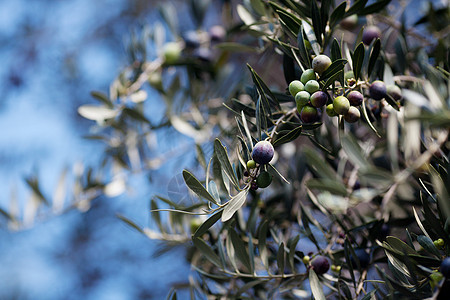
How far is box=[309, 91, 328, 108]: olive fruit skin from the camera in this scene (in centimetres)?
41

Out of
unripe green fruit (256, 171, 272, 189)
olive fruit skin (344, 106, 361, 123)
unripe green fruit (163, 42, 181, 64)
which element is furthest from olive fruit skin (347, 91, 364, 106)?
unripe green fruit (163, 42, 181, 64)

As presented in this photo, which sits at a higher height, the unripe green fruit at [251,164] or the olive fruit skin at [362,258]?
the unripe green fruit at [251,164]

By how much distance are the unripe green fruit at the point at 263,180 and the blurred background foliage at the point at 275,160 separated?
0.05 feet

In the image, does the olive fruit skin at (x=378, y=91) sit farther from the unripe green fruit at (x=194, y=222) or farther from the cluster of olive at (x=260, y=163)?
the unripe green fruit at (x=194, y=222)

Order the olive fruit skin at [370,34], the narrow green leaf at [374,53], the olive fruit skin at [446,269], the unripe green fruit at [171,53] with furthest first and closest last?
the unripe green fruit at [171,53] → the olive fruit skin at [370,34] → the narrow green leaf at [374,53] → the olive fruit skin at [446,269]

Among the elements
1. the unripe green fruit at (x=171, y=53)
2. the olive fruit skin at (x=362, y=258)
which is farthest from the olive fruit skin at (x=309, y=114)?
the unripe green fruit at (x=171, y=53)

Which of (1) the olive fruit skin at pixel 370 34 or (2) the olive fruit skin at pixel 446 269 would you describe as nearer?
(2) the olive fruit skin at pixel 446 269

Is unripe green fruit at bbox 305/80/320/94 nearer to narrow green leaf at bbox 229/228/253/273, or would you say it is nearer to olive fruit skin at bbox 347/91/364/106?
olive fruit skin at bbox 347/91/364/106

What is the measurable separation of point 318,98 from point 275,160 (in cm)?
29

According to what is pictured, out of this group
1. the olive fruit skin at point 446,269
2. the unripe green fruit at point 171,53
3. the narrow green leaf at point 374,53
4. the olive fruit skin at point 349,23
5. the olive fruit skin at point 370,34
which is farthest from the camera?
the unripe green fruit at point 171,53

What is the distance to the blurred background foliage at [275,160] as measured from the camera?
1.37ft

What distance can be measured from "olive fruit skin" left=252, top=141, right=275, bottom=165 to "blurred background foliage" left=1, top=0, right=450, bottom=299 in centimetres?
2

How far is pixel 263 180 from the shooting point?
0.42 metres

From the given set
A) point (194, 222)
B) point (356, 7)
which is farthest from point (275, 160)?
point (356, 7)
